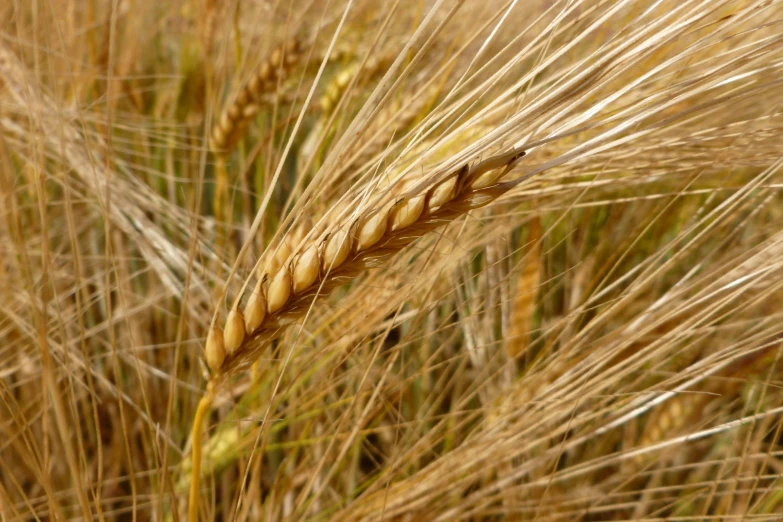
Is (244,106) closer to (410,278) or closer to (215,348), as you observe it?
(410,278)

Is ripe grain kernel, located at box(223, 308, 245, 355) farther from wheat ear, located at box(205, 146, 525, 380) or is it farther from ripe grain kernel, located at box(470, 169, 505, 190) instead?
ripe grain kernel, located at box(470, 169, 505, 190)

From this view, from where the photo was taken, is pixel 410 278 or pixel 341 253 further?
pixel 410 278

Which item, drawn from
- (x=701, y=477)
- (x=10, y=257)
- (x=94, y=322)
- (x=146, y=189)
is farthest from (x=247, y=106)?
(x=701, y=477)

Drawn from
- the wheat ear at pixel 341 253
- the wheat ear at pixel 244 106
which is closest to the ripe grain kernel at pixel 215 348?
the wheat ear at pixel 341 253

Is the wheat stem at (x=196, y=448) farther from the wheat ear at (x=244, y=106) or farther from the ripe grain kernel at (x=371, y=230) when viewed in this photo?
the wheat ear at (x=244, y=106)

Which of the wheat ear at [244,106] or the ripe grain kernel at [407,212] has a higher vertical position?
the wheat ear at [244,106]

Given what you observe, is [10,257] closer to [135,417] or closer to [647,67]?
[135,417]

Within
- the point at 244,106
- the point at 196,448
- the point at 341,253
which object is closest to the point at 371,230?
the point at 341,253

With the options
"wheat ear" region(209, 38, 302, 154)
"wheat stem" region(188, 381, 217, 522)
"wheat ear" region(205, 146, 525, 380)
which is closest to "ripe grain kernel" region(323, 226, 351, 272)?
"wheat ear" region(205, 146, 525, 380)
